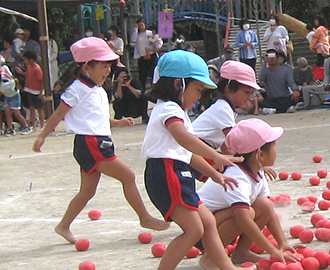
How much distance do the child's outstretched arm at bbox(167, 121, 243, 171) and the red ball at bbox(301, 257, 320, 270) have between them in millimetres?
737

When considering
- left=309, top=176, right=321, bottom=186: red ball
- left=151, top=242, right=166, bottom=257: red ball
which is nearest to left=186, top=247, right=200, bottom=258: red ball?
left=151, top=242, right=166, bottom=257: red ball

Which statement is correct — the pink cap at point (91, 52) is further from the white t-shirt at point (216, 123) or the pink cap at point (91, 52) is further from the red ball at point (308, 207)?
the red ball at point (308, 207)

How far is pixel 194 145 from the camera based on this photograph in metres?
3.86

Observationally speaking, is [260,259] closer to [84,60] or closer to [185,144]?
[185,144]

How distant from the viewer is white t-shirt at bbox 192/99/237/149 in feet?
16.6

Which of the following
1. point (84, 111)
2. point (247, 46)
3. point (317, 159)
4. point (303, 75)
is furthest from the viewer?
point (247, 46)

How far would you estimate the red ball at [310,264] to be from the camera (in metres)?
3.98

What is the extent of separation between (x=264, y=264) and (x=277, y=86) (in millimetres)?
10717

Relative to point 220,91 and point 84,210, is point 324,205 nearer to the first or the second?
point 220,91

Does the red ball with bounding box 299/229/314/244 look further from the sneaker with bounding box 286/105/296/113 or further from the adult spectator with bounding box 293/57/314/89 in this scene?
the adult spectator with bounding box 293/57/314/89

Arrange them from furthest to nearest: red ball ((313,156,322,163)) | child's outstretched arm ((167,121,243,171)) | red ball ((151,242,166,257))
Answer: red ball ((313,156,322,163)) → red ball ((151,242,166,257)) → child's outstretched arm ((167,121,243,171))

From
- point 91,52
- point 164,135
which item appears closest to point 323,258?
point 164,135

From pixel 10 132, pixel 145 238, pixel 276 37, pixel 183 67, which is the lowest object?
pixel 10 132

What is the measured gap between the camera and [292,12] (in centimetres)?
2673
